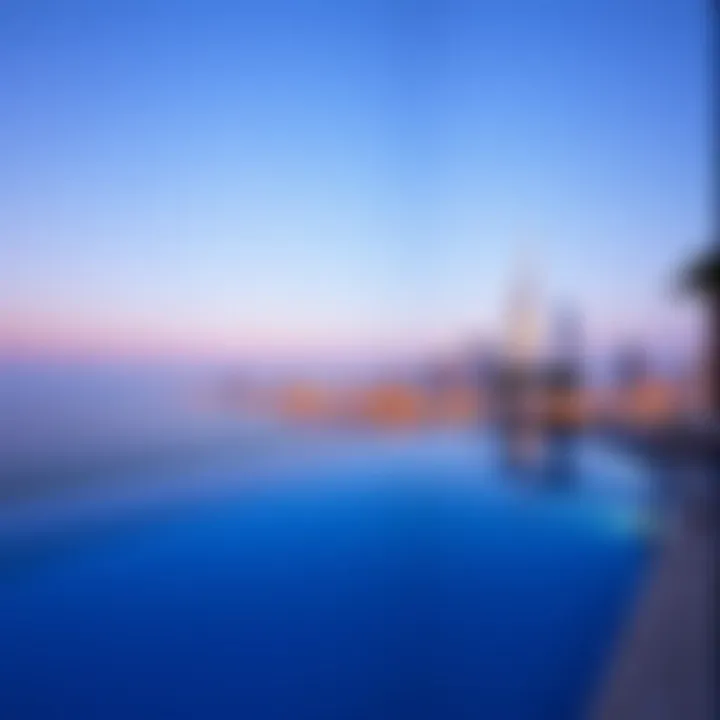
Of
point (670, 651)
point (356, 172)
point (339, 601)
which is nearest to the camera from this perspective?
point (670, 651)

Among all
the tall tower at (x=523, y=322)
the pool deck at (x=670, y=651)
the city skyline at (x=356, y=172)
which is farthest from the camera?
the tall tower at (x=523, y=322)

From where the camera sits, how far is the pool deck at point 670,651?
86.2 inches

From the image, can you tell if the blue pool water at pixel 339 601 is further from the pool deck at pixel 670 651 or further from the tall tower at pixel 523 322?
the tall tower at pixel 523 322

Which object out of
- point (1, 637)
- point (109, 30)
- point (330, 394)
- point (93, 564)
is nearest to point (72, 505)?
point (93, 564)

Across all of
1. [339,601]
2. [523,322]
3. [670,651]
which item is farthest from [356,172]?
[670,651]

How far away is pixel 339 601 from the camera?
386cm

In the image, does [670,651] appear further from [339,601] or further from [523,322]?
[339,601]

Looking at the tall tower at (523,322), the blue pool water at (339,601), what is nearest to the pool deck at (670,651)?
the blue pool water at (339,601)

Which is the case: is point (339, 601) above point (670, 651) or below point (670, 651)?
below

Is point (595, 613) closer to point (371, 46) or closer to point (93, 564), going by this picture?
point (93, 564)

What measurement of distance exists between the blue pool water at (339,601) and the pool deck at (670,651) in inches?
7.9

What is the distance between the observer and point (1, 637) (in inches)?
95.0

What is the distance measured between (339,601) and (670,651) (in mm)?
1864

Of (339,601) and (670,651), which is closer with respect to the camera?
(670,651)
